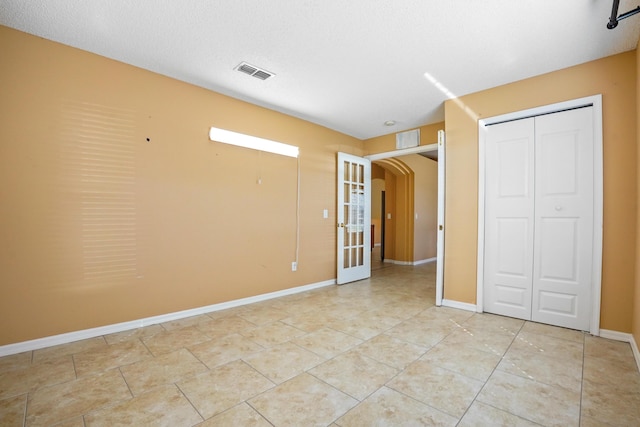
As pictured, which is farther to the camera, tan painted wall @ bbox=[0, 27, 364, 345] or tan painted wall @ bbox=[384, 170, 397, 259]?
tan painted wall @ bbox=[384, 170, 397, 259]

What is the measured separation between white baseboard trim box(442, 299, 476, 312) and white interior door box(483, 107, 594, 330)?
16 centimetres

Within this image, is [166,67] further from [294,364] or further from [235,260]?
[294,364]

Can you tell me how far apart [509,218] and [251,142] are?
331cm

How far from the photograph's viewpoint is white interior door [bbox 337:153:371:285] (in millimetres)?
4883

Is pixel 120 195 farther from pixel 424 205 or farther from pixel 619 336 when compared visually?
pixel 424 205

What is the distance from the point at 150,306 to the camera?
2.92 metres

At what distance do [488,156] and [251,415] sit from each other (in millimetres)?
3497

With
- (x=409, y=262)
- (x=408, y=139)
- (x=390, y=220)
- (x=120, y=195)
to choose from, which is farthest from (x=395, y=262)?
(x=120, y=195)

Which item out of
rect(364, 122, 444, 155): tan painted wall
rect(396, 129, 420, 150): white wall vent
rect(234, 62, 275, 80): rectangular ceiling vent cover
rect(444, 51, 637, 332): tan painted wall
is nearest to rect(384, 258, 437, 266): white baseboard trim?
rect(364, 122, 444, 155): tan painted wall

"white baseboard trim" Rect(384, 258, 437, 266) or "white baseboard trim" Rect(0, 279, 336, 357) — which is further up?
"white baseboard trim" Rect(0, 279, 336, 357)

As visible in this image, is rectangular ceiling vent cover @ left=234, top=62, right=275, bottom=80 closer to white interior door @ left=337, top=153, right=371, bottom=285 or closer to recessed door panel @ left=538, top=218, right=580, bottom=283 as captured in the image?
white interior door @ left=337, top=153, right=371, bottom=285

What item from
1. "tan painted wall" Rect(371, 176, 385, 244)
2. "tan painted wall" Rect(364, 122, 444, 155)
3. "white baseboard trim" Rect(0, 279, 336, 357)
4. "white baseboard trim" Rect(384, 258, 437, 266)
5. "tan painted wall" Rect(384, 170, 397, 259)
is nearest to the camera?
"white baseboard trim" Rect(0, 279, 336, 357)

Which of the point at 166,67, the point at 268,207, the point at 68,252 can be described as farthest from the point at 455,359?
the point at 166,67

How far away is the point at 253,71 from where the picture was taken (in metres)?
2.94
